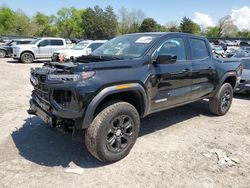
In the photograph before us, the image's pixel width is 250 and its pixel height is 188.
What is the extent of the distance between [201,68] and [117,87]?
2497 millimetres

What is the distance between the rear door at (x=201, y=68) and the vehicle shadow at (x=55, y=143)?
0.91 m

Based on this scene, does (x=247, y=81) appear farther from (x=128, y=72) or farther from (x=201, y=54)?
(x=128, y=72)

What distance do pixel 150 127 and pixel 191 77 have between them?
133cm

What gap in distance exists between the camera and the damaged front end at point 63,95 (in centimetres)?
375

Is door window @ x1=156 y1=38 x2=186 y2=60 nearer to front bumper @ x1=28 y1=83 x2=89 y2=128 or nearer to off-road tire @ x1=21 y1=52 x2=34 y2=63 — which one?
front bumper @ x1=28 y1=83 x2=89 y2=128

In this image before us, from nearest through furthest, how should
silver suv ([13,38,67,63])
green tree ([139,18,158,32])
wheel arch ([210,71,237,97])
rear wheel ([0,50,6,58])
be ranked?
wheel arch ([210,71,237,97])
silver suv ([13,38,67,63])
rear wheel ([0,50,6,58])
green tree ([139,18,158,32])

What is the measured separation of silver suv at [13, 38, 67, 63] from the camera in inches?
747

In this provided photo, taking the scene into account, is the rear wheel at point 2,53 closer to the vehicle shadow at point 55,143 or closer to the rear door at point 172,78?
the vehicle shadow at point 55,143

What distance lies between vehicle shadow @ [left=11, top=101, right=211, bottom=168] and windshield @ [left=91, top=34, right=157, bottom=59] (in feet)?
5.29

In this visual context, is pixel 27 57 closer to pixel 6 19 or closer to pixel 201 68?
pixel 201 68

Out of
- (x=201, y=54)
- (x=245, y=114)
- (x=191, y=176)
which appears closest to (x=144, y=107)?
(x=191, y=176)

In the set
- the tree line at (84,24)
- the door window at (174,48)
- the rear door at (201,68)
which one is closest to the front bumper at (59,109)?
the door window at (174,48)

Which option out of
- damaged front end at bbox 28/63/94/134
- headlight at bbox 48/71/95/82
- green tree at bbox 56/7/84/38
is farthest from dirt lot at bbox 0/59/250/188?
green tree at bbox 56/7/84/38

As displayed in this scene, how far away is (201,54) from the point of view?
6.08 metres
